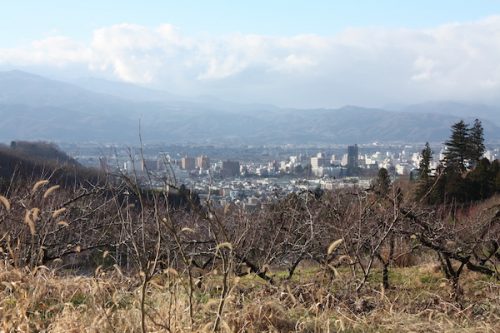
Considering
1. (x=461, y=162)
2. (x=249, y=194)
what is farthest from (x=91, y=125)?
(x=249, y=194)

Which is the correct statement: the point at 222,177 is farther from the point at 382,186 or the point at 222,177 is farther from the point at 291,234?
the point at 382,186

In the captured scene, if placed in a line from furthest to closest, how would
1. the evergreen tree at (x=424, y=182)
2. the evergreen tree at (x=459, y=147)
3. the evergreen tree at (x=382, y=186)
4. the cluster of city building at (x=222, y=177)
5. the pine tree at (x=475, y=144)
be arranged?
the pine tree at (x=475, y=144) < the evergreen tree at (x=459, y=147) < the evergreen tree at (x=424, y=182) < the evergreen tree at (x=382, y=186) < the cluster of city building at (x=222, y=177)

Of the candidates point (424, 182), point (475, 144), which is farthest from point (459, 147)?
point (424, 182)

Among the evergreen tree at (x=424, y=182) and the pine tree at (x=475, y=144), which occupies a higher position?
the pine tree at (x=475, y=144)

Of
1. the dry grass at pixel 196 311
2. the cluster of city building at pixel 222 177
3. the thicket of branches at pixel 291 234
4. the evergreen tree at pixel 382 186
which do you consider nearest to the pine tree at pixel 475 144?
the cluster of city building at pixel 222 177

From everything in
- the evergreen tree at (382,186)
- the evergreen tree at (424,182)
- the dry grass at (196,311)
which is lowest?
the evergreen tree at (424,182)

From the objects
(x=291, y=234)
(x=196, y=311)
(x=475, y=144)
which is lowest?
(x=291, y=234)

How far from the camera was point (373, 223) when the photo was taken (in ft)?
30.0

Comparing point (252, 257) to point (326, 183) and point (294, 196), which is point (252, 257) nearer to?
point (294, 196)

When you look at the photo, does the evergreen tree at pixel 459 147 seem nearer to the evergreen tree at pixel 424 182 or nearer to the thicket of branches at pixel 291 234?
the evergreen tree at pixel 424 182

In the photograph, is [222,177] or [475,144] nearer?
[222,177]

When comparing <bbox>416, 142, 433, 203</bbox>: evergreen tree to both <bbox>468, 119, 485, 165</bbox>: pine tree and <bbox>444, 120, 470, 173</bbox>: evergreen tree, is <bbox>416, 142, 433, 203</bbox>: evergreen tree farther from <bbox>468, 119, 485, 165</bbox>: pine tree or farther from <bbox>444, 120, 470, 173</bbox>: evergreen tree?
<bbox>468, 119, 485, 165</bbox>: pine tree

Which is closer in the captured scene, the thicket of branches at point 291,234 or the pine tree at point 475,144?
the thicket of branches at point 291,234

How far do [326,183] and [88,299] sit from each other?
346 inches
